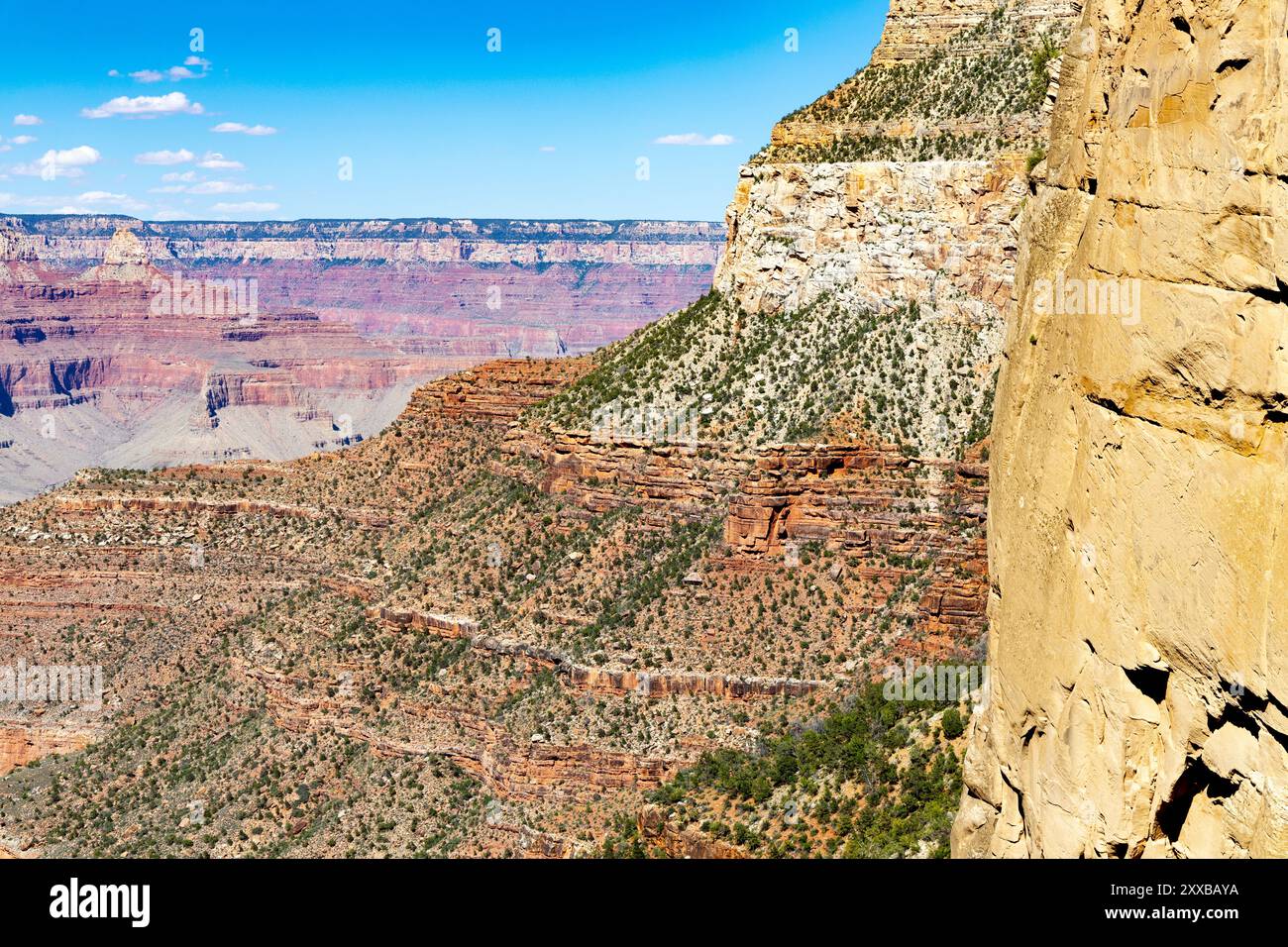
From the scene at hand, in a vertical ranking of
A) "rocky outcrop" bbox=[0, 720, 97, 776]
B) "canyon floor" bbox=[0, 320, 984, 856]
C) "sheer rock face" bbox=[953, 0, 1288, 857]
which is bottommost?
"rocky outcrop" bbox=[0, 720, 97, 776]

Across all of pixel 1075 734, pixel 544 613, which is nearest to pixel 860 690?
pixel 544 613

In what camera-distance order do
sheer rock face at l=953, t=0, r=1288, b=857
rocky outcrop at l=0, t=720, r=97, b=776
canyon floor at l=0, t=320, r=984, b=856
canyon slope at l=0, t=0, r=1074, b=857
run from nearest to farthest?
sheer rock face at l=953, t=0, r=1288, b=857 → canyon floor at l=0, t=320, r=984, b=856 → canyon slope at l=0, t=0, r=1074, b=857 → rocky outcrop at l=0, t=720, r=97, b=776

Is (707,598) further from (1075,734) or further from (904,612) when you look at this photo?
(1075,734)

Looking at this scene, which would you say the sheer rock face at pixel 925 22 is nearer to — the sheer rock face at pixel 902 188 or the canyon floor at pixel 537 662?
the sheer rock face at pixel 902 188

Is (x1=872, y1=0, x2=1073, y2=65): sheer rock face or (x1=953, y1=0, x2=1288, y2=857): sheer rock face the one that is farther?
(x1=872, y1=0, x2=1073, y2=65): sheer rock face

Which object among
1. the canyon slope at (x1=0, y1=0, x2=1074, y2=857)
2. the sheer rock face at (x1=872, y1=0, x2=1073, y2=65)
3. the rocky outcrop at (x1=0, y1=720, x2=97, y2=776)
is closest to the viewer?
the canyon slope at (x1=0, y1=0, x2=1074, y2=857)

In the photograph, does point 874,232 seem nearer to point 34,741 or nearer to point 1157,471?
point 34,741

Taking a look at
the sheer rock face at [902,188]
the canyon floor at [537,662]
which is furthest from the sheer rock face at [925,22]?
the canyon floor at [537,662]

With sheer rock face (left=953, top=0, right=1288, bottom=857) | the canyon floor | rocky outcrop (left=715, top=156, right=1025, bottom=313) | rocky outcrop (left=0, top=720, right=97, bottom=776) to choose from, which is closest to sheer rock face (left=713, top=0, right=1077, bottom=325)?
rocky outcrop (left=715, top=156, right=1025, bottom=313)

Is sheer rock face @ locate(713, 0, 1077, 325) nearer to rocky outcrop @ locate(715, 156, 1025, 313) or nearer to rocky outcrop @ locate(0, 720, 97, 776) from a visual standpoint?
rocky outcrop @ locate(715, 156, 1025, 313)

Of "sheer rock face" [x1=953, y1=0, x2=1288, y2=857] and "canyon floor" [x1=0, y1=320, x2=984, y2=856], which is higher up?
"sheer rock face" [x1=953, y1=0, x2=1288, y2=857]
